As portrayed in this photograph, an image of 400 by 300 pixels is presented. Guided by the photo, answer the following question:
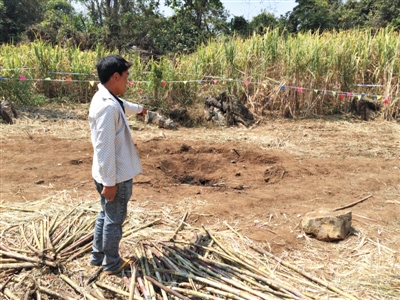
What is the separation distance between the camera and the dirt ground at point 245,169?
3288mm

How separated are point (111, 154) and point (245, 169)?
2985mm

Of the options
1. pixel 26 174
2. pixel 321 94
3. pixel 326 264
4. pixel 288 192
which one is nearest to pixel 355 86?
pixel 321 94

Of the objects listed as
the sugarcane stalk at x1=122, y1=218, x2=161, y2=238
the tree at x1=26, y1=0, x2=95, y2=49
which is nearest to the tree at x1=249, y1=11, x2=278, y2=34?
the tree at x1=26, y1=0, x2=95, y2=49

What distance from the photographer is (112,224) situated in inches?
88.7

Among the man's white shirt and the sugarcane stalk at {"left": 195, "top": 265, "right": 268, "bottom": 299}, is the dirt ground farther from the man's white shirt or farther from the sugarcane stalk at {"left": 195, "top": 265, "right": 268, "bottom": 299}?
the man's white shirt

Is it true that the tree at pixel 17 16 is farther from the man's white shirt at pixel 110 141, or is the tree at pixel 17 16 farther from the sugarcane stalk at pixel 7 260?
the man's white shirt at pixel 110 141

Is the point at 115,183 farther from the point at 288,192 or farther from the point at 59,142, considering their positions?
the point at 59,142

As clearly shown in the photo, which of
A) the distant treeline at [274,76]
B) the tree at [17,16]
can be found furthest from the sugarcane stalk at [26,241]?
the tree at [17,16]

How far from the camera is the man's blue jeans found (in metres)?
2.21

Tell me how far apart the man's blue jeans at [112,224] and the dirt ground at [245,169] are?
97cm

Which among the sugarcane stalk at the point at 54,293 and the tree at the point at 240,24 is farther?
the tree at the point at 240,24

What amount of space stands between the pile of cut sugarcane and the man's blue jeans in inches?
5.3

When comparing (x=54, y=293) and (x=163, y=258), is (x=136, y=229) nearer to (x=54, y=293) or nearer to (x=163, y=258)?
(x=163, y=258)

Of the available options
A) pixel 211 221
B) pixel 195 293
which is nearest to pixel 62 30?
pixel 211 221
